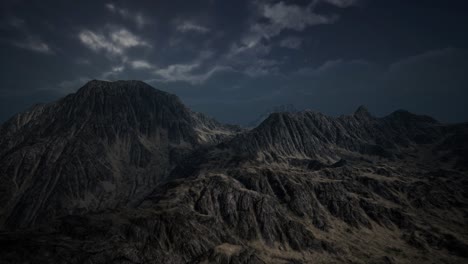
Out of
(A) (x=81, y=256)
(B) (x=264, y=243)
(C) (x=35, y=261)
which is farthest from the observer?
(B) (x=264, y=243)

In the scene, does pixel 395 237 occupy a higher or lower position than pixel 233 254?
lower

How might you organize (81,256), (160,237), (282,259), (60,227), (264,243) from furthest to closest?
(264,243) < (282,259) < (160,237) < (60,227) < (81,256)

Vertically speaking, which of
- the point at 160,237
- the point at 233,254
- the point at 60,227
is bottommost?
the point at 233,254

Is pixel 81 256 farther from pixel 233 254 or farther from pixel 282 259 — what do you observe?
pixel 282 259

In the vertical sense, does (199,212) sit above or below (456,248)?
above

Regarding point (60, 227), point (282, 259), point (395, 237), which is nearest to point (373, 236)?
point (395, 237)

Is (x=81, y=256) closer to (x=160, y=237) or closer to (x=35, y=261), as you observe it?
(x=35, y=261)

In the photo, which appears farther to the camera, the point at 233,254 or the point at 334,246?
the point at 334,246

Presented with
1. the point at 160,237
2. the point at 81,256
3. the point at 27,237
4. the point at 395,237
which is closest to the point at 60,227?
the point at 27,237

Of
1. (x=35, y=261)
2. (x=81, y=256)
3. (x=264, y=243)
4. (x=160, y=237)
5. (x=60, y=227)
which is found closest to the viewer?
(x=35, y=261)
